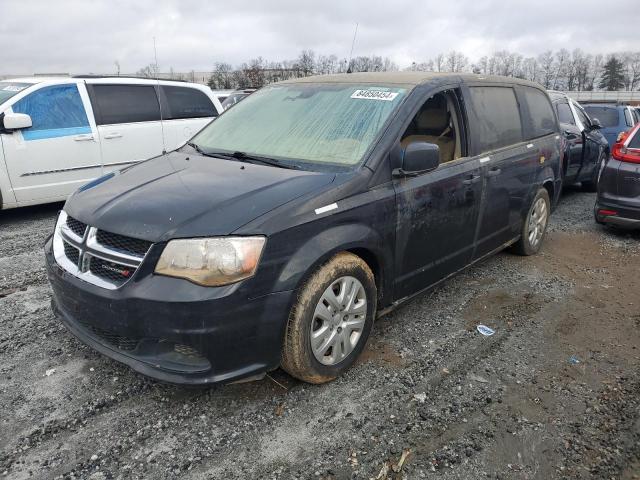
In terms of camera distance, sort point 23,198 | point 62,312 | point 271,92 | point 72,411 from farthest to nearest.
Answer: point 23,198, point 271,92, point 62,312, point 72,411

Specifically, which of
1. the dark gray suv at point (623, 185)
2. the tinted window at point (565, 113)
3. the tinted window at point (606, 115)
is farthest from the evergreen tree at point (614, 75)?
the dark gray suv at point (623, 185)

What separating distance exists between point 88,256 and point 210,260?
0.76m

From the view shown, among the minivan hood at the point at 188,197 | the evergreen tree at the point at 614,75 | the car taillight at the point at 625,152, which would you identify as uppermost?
the minivan hood at the point at 188,197

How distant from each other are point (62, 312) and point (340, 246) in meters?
1.70

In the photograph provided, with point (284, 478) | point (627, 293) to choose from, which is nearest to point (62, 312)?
point (284, 478)

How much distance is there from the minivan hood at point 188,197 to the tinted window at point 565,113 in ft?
21.6

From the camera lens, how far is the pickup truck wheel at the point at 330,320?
106 inches

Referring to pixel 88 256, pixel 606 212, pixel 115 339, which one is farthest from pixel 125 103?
pixel 606 212

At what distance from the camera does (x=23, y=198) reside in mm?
6195

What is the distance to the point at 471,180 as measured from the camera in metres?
3.88

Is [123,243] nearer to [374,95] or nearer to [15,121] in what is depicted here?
[374,95]

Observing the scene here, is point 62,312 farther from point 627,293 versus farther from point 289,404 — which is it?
point 627,293

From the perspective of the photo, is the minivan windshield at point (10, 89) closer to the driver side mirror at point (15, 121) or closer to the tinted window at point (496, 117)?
the driver side mirror at point (15, 121)

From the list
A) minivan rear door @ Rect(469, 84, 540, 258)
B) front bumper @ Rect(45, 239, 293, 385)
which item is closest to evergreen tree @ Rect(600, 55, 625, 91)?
minivan rear door @ Rect(469, 84, 540, 258)
